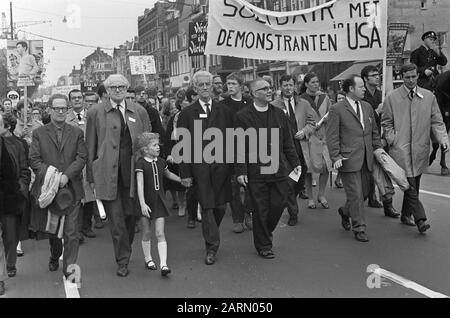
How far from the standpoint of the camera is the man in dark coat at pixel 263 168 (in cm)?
653

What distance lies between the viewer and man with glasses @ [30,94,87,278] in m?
5.97

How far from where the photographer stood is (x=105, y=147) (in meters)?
6.17

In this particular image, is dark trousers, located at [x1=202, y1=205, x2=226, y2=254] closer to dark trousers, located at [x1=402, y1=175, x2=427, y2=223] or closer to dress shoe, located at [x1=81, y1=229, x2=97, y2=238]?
dress shoe, located at [x1=81, y1=229, x2=97, y2=238]

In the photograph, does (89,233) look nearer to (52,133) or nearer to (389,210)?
(52,133)

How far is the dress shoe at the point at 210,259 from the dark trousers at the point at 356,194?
6.07 ft

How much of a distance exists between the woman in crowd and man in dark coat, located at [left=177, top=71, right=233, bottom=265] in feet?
6.99

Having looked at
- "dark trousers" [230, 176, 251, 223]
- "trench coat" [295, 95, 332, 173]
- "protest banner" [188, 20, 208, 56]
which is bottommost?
"dark trousers" [230, 176, 251, 223]

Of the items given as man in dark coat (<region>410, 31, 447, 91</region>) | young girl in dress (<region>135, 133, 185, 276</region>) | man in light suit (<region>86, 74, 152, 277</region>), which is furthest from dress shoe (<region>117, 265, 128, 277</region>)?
man in dark coat (<region>410, 31, 447, 91</region>)

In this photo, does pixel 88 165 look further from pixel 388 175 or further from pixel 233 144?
pixel 388 175

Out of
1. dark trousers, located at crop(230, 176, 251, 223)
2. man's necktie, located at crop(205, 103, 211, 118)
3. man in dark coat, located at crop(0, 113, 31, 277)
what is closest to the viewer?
man in dark coat, located at crop(0, 113, 31, 277)

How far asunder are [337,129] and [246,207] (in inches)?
66.7

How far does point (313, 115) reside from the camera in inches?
344

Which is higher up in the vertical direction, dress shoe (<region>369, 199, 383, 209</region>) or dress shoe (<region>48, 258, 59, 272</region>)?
Result: dress shoe (<region>369, 199, 383, 209</region>)

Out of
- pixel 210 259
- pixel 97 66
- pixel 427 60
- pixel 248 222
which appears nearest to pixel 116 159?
pixel 210 259
